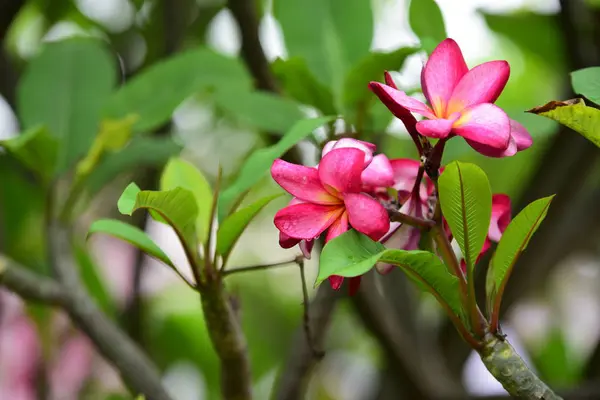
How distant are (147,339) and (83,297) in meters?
0.43

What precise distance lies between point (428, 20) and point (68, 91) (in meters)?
0.46

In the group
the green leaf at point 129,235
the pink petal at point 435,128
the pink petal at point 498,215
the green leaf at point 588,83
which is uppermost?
the green leaf at point 588,83

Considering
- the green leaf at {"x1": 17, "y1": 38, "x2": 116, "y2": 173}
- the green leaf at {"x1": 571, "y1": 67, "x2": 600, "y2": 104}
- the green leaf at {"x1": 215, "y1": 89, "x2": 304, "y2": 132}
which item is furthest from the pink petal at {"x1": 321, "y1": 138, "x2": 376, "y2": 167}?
the green leaf at {"x1": 17, "y1": 38, "x2": 116, "y2": 173}

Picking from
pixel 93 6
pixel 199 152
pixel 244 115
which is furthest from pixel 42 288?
pixel 199 152

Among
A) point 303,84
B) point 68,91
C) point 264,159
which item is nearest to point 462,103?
point 264,159

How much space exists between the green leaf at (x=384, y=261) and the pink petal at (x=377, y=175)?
1.8 inches

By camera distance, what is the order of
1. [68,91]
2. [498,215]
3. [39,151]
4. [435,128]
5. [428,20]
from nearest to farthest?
[435,128] < [498,215] < [428,20] < [39,151] < [68,91]

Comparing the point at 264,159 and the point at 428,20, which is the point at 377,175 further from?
the point at 428,20

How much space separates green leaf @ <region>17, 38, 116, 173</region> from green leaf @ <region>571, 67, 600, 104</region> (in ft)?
1.82

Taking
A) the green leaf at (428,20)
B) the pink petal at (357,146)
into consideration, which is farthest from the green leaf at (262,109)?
the pink petal at (357,146)

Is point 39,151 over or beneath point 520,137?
beneath

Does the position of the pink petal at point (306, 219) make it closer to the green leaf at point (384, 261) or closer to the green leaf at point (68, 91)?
the green leaf at point (384, 261)

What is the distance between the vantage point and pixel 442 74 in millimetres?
448

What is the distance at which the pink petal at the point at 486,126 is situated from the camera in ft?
1.33
